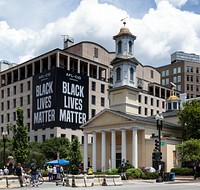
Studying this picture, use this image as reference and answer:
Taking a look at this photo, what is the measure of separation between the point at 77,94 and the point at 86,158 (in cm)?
2676

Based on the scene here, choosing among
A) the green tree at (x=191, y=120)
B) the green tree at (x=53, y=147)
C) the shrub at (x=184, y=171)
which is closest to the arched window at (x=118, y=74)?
the green tree at (x=191, y=120)

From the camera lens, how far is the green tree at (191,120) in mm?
58875

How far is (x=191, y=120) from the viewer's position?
59.5 m

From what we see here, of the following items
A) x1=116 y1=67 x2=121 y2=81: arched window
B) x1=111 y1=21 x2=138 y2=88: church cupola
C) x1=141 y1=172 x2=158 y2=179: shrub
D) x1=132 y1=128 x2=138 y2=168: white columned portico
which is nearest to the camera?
x1=141 y1=172 x2=158 y2=179: shrub

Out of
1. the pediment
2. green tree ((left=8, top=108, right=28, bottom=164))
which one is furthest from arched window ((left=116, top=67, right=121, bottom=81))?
green tree ((left=8, top=108, right=28, bottom=164))

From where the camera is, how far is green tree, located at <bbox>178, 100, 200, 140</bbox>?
193 ft

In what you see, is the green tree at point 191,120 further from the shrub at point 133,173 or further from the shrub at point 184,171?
the shrub at point 133,173

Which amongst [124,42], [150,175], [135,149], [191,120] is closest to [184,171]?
[135,149]

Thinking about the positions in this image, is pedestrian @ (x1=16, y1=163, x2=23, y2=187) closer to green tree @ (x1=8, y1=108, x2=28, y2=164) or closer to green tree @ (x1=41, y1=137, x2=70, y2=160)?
green tree @ (x1=8, y1=108, x2=28, y2=164)

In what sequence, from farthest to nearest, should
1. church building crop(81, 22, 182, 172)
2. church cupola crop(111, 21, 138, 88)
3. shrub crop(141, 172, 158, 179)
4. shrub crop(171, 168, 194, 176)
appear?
church cupola crop(111, 21, 138, 88) → church building crop(81, 22, 182, 172) → shrub crop(171, 168, 194, 176) → shrub crop(141, 172, 158, 179)

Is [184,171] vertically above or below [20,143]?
below

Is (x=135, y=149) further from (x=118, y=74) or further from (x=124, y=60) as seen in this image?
(x=124, y=60)

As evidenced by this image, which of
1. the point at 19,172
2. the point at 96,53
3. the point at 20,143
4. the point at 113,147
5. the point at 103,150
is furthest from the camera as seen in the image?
the point at 96,53

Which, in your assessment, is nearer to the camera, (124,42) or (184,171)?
(184,171)
